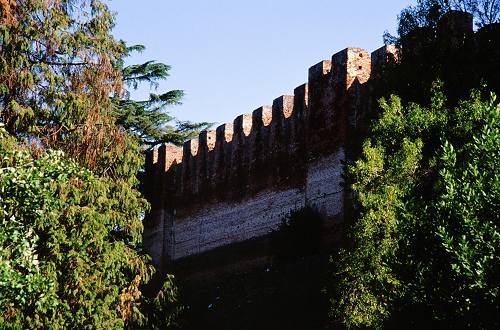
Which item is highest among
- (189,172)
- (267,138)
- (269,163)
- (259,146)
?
(189,172)

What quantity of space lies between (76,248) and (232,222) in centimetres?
961

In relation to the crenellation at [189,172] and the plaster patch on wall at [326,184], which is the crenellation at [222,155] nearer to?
the crenellation at [189,172]

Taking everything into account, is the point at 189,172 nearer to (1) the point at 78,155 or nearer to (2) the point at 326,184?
(2) the point at 326,184

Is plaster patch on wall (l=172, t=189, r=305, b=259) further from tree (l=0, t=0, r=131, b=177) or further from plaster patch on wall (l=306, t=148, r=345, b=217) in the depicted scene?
tree (l=0, t=0, r=131, b=177)

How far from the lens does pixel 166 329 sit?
2142cm

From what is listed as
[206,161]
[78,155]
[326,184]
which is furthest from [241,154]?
[78,155]

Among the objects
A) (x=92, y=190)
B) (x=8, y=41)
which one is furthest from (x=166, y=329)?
(x=8, y=41)

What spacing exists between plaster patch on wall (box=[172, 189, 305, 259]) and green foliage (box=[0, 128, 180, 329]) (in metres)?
4.94

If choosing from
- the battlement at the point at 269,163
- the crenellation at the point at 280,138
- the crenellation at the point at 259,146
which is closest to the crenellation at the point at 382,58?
the battlement at the point at 269,163

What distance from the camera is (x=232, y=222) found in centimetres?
2816

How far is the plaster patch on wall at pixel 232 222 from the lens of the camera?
2612 centimetres

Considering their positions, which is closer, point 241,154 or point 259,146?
point 259,146

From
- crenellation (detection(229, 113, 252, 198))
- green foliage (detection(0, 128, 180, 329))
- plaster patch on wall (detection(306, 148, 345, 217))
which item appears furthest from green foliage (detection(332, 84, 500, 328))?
crenellation (detection(229, 113, 252, 198))

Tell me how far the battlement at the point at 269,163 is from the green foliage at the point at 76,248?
4.81 m
